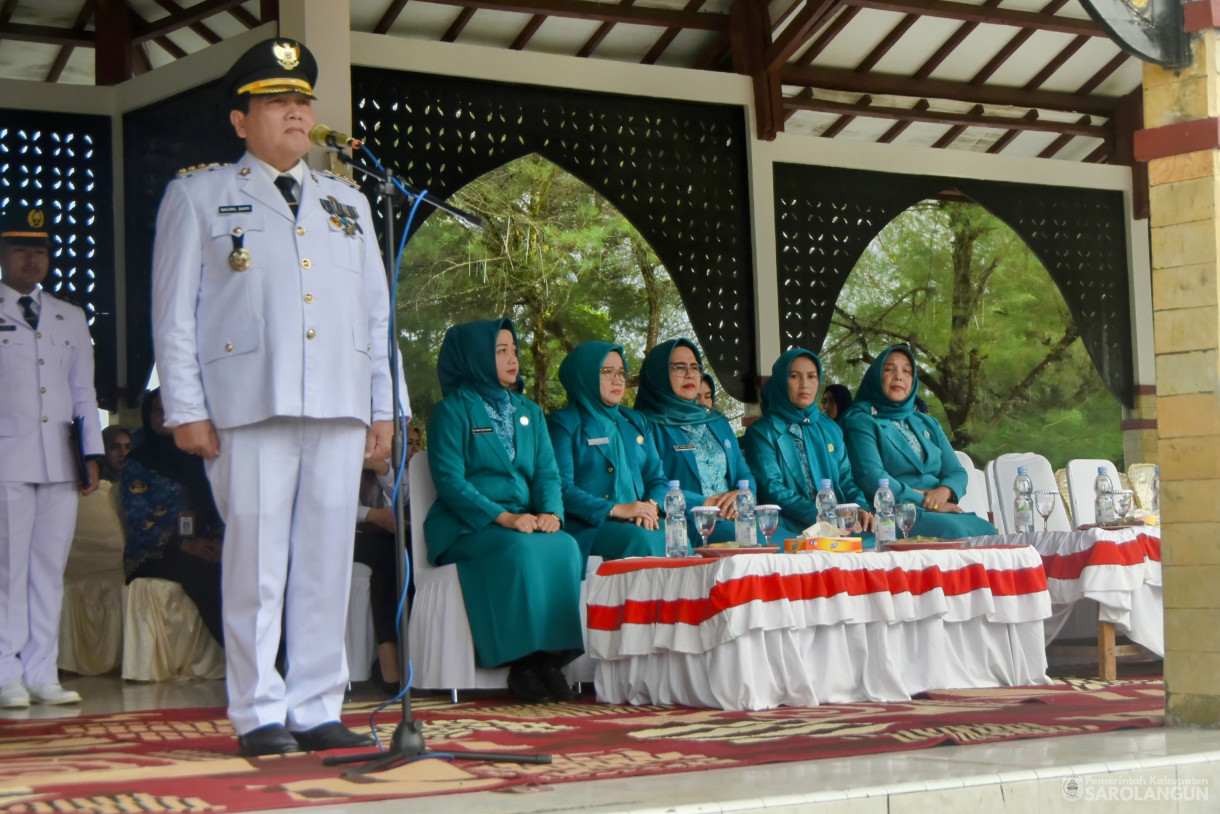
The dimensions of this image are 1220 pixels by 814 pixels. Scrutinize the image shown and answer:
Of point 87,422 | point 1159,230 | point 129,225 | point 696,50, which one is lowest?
point 87,422

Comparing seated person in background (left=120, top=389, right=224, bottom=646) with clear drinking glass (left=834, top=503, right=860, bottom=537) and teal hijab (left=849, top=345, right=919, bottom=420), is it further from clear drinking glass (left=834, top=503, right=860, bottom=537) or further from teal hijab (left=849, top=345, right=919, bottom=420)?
teal hijab (left=849, top=345, right=919, bottom=420)

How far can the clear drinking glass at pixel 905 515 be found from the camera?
4891 mm

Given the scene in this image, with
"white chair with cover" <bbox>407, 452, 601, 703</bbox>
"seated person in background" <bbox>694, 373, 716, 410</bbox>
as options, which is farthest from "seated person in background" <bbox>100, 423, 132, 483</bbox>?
"seated person in background" <bbox>694, 373, 716, 410</bbox>

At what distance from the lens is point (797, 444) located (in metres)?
6.08

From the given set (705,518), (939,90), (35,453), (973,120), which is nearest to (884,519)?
(705,518)

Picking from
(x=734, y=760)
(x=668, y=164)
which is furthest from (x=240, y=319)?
(x=668, y=164)

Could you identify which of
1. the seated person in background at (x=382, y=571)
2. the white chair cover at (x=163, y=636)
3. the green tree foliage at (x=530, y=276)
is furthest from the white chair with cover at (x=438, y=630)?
the green tree foliage at (x=530, y=276)

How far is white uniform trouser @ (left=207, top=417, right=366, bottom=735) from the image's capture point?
3170 millimetres

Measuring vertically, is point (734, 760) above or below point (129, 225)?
below

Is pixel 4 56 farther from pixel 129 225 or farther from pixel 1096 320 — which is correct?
pixel 1096 320

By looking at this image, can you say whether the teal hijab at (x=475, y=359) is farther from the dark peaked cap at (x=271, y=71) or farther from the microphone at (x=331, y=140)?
the microphone at (x=331, y=140)

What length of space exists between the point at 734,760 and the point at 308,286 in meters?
1.44

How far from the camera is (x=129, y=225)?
7.92 meters

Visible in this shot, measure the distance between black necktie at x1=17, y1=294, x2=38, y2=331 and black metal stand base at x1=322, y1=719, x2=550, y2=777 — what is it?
9.34 ft
